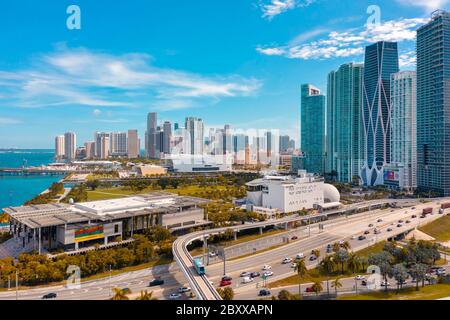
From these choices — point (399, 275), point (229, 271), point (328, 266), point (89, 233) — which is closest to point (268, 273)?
point (229, 271)

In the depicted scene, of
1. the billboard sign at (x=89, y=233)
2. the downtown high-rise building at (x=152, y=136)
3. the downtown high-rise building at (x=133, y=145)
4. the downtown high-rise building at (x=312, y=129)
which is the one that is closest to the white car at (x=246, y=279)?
the billboard sign at (x=89, y=233)

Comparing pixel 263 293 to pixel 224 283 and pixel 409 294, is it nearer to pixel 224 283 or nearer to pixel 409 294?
pixel 224 283

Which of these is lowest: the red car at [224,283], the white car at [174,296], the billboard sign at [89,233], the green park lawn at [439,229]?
the green park lawn at [439,229]

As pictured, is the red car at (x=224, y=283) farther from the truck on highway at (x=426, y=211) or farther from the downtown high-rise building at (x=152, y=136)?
the downtown high-rise building at (x=152, y=136)

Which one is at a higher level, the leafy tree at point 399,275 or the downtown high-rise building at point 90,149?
the downtown high-rise building at point 90,149
